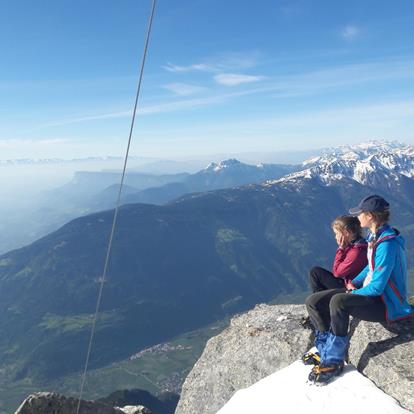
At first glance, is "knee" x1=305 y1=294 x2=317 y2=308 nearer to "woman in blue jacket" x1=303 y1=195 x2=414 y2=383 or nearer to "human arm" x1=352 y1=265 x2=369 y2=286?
"woman in blue jacket" x1=303 y1=195 x2=414 y2=383

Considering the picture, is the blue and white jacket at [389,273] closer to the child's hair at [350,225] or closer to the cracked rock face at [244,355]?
the child's hair at [350,225]

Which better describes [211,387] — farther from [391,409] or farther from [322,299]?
[391,409]

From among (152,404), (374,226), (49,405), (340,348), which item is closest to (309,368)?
(340,348)

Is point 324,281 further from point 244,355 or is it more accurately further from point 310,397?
point 244,355

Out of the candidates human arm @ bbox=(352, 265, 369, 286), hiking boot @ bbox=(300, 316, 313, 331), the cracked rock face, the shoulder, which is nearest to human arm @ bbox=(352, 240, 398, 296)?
human arm @ bbox=(352, 265, 369, 286)


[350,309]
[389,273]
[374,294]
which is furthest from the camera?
[350,309]

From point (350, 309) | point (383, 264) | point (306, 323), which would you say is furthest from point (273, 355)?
point (383, 264)
